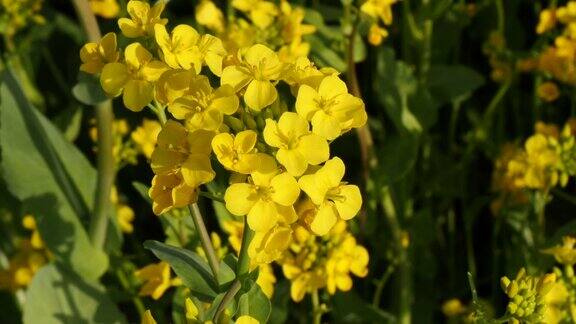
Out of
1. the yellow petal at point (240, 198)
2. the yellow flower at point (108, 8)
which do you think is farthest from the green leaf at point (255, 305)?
the yellow flower at point (108, 8)

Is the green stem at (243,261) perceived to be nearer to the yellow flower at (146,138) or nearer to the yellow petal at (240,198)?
the yellow petal at (240,198)

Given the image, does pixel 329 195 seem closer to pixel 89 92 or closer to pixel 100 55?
pixel 100 55

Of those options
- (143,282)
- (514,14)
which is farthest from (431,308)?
(514,14)

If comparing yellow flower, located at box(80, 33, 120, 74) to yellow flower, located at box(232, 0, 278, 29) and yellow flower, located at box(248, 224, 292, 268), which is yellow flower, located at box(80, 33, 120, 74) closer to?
yellow flower, located at box(248, 224, 292, 268)

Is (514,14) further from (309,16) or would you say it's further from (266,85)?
(266,85)

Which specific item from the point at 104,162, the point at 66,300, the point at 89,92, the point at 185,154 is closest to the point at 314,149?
the point at 185,154

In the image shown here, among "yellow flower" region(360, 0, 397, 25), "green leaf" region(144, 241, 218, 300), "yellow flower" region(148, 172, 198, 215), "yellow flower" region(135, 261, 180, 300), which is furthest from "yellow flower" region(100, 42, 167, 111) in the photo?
"yellow flower" region(360, 0, 397, 25)
